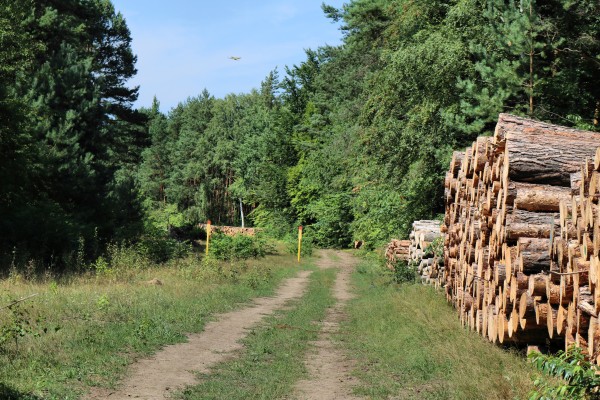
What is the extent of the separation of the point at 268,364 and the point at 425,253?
32.4 ft

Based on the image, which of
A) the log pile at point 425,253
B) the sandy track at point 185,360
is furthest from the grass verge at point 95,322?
the log pile at point 425,253

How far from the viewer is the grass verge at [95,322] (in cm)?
770

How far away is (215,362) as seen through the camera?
959 centimetres

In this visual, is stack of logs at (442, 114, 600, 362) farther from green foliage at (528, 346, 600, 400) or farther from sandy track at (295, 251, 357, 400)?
sandy track at (295, 251, 357, 400)

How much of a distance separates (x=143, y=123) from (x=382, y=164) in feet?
86.3

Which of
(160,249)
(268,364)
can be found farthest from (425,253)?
(160,249)

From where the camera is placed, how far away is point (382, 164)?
86.5 ft

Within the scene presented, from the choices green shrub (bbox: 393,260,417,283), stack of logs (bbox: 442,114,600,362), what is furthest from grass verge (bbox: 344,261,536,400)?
green shrub (bbox: 393,260,417,283)

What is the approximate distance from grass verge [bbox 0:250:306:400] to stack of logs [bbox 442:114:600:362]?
5.10m

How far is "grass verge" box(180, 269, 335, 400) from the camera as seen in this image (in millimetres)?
7875

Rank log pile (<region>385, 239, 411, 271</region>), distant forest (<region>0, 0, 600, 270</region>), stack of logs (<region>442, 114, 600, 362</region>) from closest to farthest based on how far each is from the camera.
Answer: stack of logs (<region>442, 114, 600, 362</region>)
distant forest (<region>0, 0, 600, 270</region>)
log pile (<region>385, 239, 411, 271</region>)

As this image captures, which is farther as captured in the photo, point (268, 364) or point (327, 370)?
point (268, 364)

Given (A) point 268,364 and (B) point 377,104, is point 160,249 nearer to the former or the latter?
(B) point 377,104

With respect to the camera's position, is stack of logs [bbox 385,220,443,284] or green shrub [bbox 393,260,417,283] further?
green shrub [bbox 393,260,417,283]
